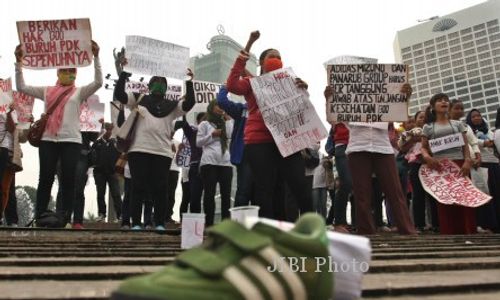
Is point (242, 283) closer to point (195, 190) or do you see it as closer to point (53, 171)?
point (53, 171)

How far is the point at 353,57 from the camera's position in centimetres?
666

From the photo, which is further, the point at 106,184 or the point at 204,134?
the point at 106,184

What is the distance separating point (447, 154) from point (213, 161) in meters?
2.70

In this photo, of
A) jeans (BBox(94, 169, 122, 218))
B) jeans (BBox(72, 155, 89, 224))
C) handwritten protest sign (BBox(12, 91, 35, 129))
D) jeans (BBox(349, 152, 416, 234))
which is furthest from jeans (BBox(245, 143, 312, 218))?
handwritten protest sign (BBox(12, 91, 35, 129))

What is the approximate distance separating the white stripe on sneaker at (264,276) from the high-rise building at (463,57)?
64.7m

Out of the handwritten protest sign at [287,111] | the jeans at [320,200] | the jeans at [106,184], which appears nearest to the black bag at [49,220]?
the handwritten protest sign at [287,111]

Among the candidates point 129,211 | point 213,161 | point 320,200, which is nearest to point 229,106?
point 213,161

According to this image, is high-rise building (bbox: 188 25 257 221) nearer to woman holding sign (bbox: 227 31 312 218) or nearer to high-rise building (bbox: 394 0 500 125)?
woman holding sign (bbox: 227 31 312 218)

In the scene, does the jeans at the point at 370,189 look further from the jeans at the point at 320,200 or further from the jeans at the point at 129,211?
the jeans at the point at 320,200

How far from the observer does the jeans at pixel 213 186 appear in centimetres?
605

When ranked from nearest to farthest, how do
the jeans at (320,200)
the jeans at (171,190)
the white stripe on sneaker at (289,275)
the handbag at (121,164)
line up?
the white stripe on sneaker at (289,275) < the handbag at (121,164) < the jeans at (171,190) < the jeans at (320,200)

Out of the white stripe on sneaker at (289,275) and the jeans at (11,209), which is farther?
the jeans at (11,209)

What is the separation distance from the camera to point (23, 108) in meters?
7.89

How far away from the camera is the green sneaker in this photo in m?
0.96
